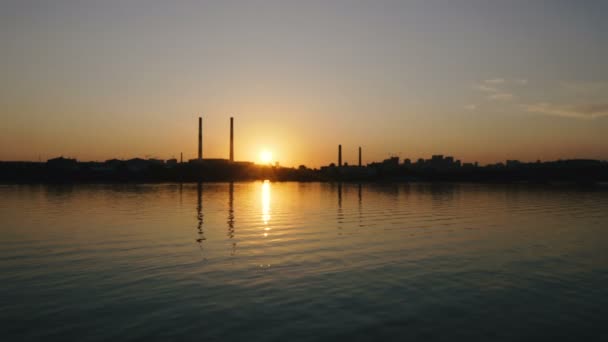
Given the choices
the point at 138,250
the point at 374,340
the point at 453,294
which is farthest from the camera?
the point at 138,250

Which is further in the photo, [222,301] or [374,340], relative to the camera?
[222,301]

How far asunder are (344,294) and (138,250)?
1578cm

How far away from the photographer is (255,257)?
25484mm

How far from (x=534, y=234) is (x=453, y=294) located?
74.1 ft

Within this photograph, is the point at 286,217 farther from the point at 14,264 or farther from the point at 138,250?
the point at 14,264

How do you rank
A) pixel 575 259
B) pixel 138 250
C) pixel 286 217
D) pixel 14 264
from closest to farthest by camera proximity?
pixel 14 264 < pixel 575 259 < pixel 138 250 < pixel 286 217

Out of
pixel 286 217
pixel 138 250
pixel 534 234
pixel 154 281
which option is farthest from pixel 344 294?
pixel 286 217

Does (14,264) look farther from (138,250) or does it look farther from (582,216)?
(582,216)

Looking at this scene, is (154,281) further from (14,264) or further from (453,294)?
(453,294)

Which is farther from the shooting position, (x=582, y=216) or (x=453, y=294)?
(x=582, y=216)

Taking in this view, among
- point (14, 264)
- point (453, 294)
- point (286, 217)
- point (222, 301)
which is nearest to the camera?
point (222, 301)

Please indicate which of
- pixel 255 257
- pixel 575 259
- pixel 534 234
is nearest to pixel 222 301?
pixel 255 257

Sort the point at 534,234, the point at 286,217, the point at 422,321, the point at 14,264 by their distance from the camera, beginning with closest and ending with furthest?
the point at 422,321, the point at 14,264, the point at 534,234, the point at 286,217

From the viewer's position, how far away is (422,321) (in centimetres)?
1416
